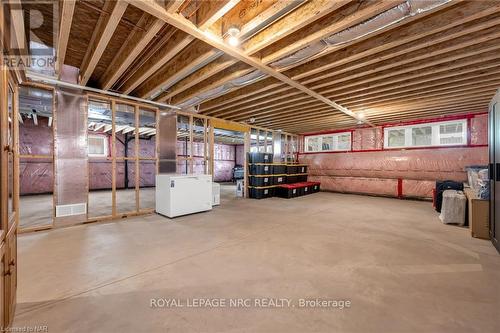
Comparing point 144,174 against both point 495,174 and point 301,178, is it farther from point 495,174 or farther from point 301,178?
point 495,174

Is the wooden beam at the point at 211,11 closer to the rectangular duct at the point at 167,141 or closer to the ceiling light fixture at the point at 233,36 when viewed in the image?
the ceiling light fixture at the point at 233,36

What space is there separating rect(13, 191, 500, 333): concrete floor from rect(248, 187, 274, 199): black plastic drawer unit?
3.22 metres

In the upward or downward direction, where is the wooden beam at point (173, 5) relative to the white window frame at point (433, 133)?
upward

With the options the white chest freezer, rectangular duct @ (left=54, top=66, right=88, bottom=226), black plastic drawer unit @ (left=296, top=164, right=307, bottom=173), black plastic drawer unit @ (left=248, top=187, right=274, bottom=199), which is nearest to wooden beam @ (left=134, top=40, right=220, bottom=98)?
rectangular duct @ (left=54, top=66, right=88, bottom=226)

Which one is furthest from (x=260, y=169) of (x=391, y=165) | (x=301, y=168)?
(x=391, y=165)

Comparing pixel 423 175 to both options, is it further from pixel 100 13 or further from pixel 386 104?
pixel 100 13

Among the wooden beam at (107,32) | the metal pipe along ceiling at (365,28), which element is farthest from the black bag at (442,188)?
the wooden beam at (107,32)

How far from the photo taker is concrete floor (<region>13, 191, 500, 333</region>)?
1.54 meters

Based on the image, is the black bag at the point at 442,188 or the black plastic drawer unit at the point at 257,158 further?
the black plastic drawer unit at the point at 257,158

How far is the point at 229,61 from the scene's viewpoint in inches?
122

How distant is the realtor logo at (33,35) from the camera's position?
1855mm

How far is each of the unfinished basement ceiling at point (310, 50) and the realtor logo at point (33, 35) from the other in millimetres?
203

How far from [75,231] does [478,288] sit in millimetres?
5255

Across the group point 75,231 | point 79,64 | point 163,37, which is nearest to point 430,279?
point 163,37
